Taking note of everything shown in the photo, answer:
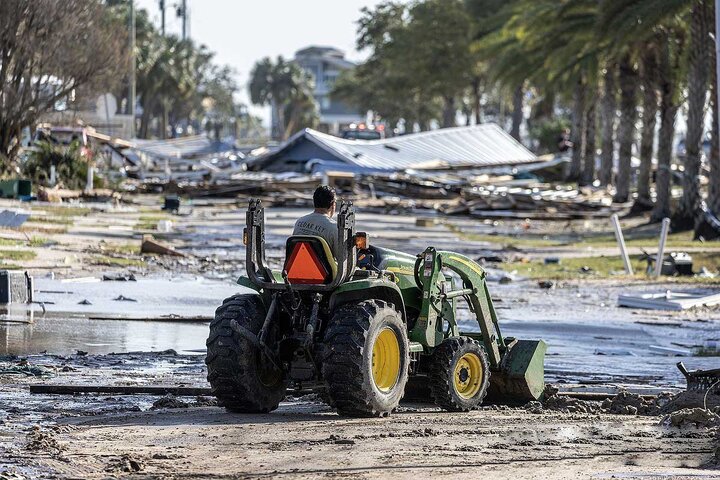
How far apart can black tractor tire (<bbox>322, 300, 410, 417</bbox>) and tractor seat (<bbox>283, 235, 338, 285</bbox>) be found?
255 millimetres

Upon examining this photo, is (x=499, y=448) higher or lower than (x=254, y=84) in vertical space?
lower

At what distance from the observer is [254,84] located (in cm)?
15938

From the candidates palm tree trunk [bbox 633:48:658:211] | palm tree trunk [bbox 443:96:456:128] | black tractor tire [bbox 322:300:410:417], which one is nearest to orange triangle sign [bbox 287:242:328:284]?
black tractor tire [bbox 322:300:410:417]

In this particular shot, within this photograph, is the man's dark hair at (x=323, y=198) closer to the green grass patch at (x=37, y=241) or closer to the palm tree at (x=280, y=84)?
the green grass patch at (x=37, y=241)

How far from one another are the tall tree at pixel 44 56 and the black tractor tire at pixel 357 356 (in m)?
33.7

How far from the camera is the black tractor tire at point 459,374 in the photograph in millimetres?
10531

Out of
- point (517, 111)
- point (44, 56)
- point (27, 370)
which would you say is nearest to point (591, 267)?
point (27, 370)

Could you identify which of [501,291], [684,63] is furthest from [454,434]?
[684,63]

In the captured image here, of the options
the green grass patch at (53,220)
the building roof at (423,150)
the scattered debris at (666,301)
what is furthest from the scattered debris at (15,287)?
the building roof at (423,150)

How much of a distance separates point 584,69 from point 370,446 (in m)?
Answer: 43.6

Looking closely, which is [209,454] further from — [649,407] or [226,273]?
[226,273]

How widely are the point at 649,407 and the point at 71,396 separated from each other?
441cm

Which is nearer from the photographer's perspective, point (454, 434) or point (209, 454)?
point (209, 454)

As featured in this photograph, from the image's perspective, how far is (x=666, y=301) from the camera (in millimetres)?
20516
